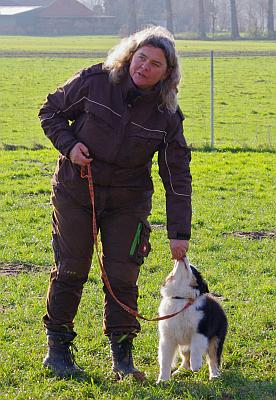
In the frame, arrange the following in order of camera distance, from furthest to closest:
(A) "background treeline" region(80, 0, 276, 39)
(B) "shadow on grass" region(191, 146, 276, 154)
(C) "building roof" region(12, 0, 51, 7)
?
(C) "building roof" region(12, 0, 51, 7), (A) "background treeline" region(80, 0, 276, 39), (B) "shadow on grass" region(191, 146, 276, 154)

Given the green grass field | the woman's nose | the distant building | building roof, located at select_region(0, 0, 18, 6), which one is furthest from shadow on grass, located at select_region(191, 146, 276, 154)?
building roof, located at select_region(0, 0, 18, 6)

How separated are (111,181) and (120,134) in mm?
324

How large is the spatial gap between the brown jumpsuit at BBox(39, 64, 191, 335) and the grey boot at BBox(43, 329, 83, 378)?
0.24ft

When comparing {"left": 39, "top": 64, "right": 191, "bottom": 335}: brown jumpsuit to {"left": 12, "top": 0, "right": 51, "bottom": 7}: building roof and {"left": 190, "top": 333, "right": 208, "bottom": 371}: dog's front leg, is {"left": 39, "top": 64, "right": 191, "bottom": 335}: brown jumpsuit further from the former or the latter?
{"left": 12, "top": 0, "right": 51, "bottom": 7}: building roof

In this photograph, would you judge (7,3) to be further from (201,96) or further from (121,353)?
(121,353)

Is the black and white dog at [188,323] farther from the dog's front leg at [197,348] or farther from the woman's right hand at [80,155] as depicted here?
the woman's right hand at [80,155]

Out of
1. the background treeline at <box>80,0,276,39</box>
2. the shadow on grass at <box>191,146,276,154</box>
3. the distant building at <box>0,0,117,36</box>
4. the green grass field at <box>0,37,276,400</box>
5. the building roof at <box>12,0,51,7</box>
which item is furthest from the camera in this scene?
the building roof at <box>12,0,51,7</box>

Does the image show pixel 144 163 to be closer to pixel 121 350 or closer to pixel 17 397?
pixel 121 350

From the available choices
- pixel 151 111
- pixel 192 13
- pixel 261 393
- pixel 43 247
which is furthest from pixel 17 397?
pixel 192 13

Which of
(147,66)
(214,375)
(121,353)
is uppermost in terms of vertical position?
(147,66)

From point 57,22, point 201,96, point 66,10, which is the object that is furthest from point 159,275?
point 66,10

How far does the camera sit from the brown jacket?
16.3ft

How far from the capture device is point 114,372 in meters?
5.43

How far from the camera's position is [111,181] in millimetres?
5090
